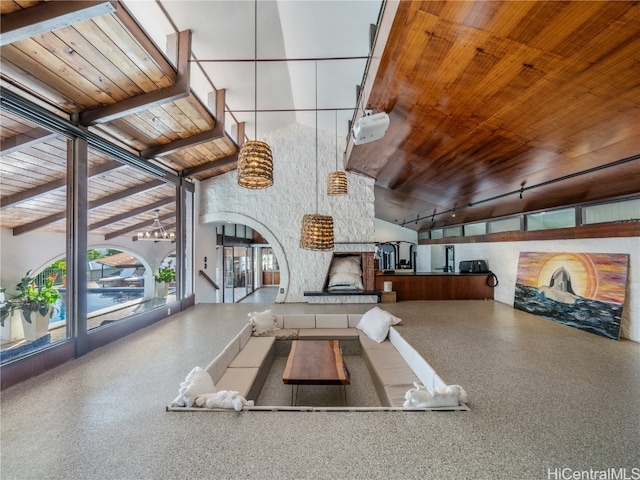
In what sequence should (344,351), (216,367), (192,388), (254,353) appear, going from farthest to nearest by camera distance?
(344,351)
(254,353)
(216,367)
(192,388)

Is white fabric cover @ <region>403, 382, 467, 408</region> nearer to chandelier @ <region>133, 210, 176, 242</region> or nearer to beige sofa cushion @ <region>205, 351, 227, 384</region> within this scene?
beige sofa cushion @ <region>205, 351, 227, 384</region>

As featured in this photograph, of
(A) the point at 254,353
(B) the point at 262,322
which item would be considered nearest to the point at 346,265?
(B) the point at 262,322

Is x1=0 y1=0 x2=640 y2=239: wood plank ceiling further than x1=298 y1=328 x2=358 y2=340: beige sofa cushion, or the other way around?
x1=298 y1=328 x2=358 y2=340: beige sofa cushion

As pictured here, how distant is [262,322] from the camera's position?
440cm

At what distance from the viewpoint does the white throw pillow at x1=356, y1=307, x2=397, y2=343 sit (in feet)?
13.3

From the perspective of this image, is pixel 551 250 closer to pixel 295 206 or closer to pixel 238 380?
pixel 295 206

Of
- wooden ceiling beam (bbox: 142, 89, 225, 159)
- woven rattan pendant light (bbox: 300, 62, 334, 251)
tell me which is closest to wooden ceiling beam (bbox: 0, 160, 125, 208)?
wooden ceiling beam (bbox: 142, 89, 225, 159)

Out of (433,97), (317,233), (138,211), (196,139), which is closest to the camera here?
(433,97)

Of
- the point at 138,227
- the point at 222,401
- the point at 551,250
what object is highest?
the point at 138,227

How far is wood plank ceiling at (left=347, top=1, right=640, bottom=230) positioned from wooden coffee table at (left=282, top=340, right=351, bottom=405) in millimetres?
3050

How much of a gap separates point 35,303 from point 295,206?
456 cm

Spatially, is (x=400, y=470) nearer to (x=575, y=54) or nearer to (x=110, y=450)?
(x=110, y=450)

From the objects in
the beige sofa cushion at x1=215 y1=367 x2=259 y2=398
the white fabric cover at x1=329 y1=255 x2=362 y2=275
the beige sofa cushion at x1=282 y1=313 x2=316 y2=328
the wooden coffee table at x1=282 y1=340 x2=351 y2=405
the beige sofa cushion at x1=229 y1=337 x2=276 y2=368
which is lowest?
the beige sofa cushion at x1=229 y1=337 x2=276 y2=368

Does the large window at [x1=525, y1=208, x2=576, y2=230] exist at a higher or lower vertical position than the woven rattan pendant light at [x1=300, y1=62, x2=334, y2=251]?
higher
